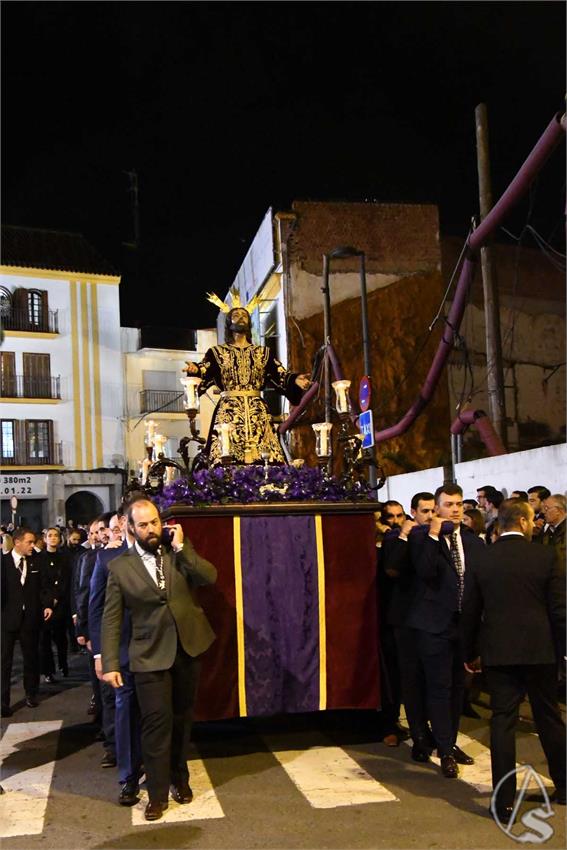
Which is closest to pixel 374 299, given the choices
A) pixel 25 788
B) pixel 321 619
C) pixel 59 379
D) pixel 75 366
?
pixel 75 366

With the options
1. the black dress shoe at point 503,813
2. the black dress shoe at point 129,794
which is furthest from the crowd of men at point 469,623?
the black dress shoe at point 129,794

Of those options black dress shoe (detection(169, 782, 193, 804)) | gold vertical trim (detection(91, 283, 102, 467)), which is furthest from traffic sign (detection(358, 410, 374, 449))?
gold vertical trim (detection(91, 283, 102, 467))

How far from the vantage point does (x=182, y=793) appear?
19.3ft

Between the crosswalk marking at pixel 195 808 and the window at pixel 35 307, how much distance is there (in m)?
32.5

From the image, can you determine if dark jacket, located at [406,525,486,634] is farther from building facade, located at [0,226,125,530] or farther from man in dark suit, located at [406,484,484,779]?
building facade, located at [0,226,125,530]

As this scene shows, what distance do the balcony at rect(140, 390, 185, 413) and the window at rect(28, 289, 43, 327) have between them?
5249 mm

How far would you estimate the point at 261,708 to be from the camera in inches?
274

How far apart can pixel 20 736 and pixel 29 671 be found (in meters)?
1.75

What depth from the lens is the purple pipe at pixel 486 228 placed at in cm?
968

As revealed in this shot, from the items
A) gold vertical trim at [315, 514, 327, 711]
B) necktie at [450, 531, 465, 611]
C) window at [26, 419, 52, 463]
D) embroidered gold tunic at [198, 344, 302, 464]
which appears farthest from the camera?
window at [26, 419, 52, 463]

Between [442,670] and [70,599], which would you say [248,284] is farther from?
[442,670]

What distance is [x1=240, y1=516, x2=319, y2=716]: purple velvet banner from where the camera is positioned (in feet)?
22.9

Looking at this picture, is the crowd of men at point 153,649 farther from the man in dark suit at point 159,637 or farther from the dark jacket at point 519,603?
the dark jacket at point 519,603

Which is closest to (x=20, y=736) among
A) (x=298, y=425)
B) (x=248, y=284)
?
(x=298, y=425)
